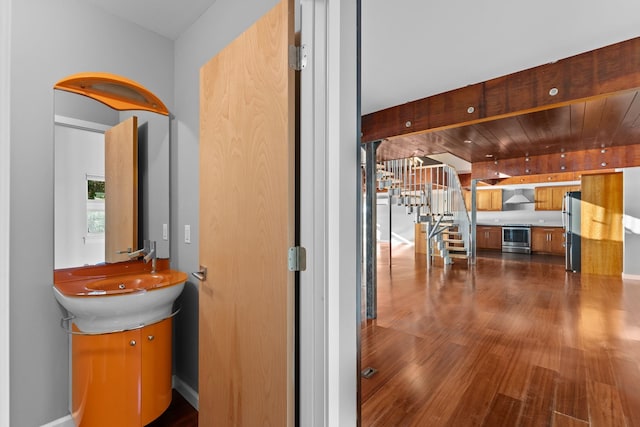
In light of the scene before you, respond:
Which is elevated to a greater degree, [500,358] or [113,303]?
[113,303]

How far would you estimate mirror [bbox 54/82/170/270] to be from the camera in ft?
5.59

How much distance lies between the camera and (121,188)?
1989 mm

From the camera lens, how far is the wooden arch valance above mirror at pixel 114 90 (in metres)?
1.73

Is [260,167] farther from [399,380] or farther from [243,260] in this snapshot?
[399,380]

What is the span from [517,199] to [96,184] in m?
10.8

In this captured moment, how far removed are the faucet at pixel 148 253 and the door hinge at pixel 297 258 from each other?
1361mm

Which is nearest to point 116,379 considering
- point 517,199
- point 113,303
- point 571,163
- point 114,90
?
point 113,303

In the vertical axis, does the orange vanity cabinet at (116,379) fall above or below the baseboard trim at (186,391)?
above

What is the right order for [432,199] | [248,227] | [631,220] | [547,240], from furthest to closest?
[547,240]
[432,199]
[631,220]
[248,227]

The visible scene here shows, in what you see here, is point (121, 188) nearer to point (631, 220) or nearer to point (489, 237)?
point (631, 220)

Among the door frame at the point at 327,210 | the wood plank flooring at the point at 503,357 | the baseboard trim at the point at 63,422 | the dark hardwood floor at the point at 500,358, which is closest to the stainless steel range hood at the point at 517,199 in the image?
the wood plank flooring at the point at 503,357

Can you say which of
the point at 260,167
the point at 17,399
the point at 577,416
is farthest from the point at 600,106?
the point at 17,399

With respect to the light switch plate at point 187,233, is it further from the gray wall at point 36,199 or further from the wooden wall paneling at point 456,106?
the wooden wall paneling at point 456,106

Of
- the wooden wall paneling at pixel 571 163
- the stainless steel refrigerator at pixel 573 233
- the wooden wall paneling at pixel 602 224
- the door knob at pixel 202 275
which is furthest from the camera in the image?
the stainless steel refrigerator at pixel 573 233
